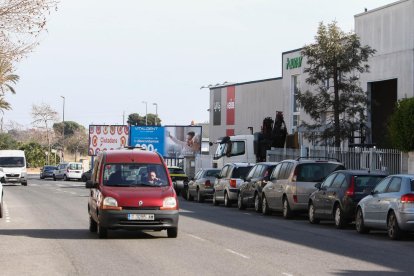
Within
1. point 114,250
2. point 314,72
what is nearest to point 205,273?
point 114,250

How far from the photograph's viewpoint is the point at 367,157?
39781 mm

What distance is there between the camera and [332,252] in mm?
18328

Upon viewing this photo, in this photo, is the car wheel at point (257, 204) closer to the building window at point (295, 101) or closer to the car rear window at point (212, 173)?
the car rear window at point (212, 173)

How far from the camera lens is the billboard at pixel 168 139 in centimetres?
6738

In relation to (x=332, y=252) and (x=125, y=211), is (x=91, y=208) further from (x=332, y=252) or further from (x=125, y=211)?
(x=332, y=252)

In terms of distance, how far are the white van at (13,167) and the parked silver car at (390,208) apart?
141ft

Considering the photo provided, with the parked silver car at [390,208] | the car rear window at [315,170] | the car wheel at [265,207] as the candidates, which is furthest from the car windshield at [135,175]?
the car wheel at [265,207]

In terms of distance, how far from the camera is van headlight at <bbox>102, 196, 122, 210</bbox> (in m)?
20.3

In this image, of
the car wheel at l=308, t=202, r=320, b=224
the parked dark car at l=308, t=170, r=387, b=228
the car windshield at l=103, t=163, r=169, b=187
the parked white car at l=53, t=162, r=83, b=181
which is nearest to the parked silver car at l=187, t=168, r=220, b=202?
the car wheel at l=308, t=202, r=320, b=224

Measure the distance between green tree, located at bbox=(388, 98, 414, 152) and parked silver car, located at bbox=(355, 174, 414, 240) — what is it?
46.0 ft

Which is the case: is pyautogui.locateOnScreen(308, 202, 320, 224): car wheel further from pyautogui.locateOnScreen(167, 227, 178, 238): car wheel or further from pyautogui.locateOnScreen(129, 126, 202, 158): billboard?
pyautogui.locateOnScreen(129, 126, 202, 158): billboard

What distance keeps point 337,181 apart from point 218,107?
196ft

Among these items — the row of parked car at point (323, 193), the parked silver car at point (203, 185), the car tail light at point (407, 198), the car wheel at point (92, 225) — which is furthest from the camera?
the parked silver car at point (203, 185)

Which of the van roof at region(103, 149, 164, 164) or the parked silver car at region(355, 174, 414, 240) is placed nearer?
the parked silver car at region(355, 174, 414, 240)
